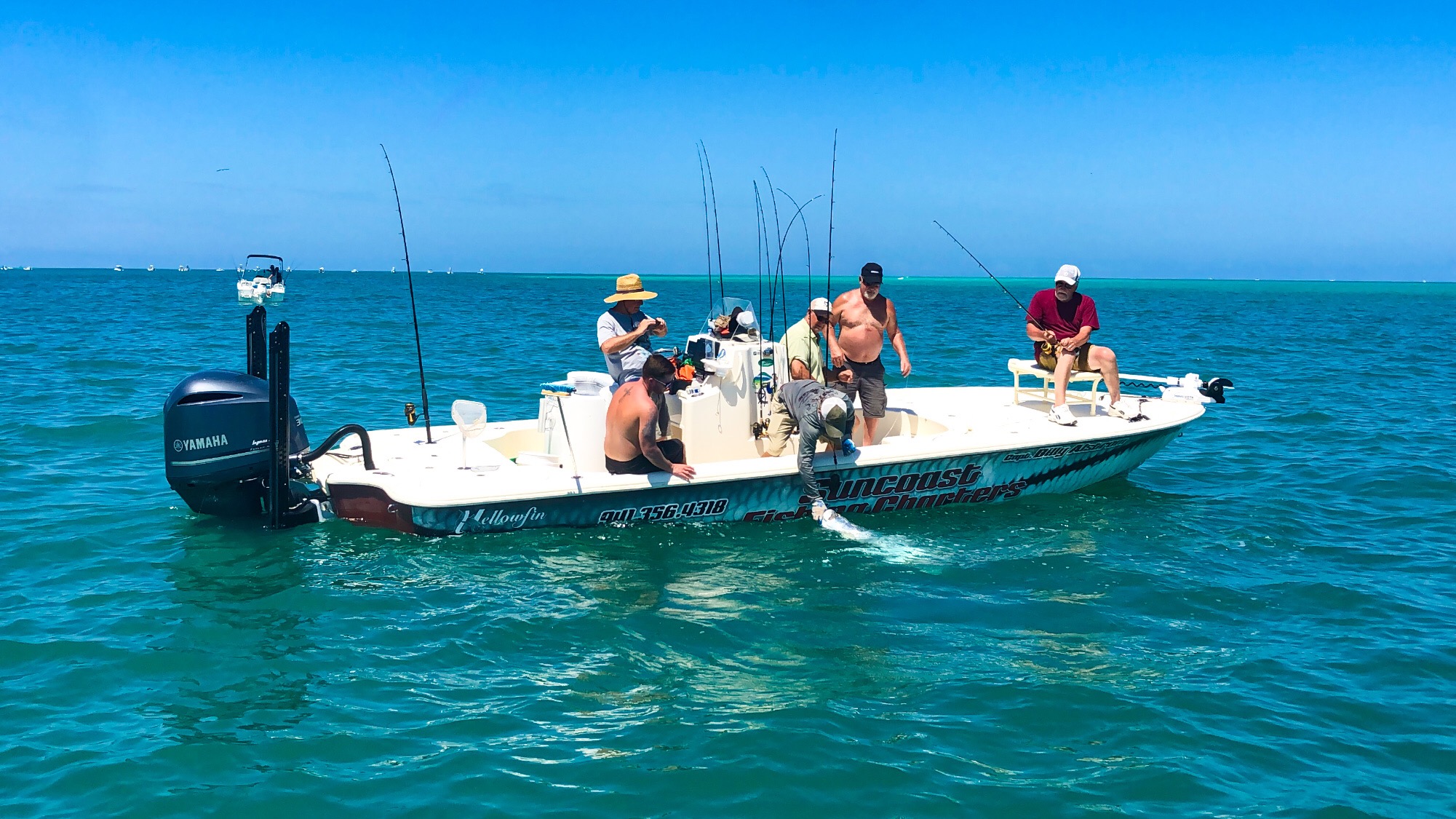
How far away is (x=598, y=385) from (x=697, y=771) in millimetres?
3963

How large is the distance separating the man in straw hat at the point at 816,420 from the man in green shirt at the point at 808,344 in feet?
0.46

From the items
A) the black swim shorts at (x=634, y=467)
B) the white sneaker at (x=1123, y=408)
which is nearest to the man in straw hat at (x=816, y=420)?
the black swim shorts at (x=634, y=467)

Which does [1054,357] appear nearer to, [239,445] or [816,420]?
[816,420]

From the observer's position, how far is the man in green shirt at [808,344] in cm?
827

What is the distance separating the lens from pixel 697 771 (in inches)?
178

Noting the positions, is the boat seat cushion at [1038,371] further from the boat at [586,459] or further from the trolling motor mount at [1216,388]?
the trolling motor mount at [1216,388]

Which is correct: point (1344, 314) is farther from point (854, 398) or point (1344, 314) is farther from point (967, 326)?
point (854, 398)

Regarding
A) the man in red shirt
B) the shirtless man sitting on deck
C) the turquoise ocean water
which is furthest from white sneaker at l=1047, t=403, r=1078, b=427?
the shirtless man sitting on deck

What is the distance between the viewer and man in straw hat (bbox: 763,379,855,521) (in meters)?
7.72

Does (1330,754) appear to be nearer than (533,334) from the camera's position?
Yes

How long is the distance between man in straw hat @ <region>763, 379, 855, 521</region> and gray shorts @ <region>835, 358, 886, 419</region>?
2.15 feet

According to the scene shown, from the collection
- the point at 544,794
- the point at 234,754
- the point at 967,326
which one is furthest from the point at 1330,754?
the point at 967,326

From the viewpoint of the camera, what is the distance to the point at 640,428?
743 cm

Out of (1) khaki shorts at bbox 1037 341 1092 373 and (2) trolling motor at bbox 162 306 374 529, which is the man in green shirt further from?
(2) trolling motor at bbox 162 306 374 529
